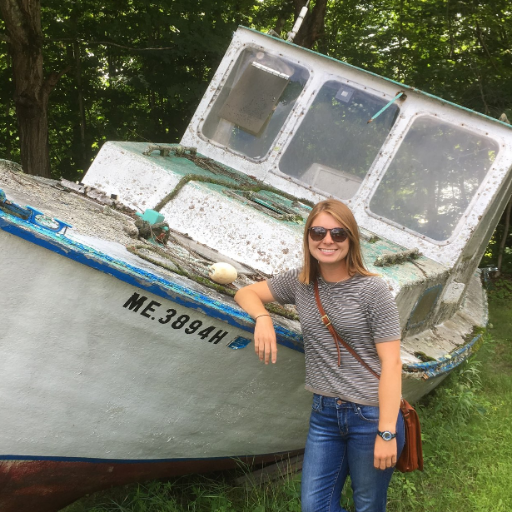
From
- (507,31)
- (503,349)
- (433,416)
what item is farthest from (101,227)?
(507,31)

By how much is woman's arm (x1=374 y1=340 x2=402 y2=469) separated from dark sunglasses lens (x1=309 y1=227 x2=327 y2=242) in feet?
1.46

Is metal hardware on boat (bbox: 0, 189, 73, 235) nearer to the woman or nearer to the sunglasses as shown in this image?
the woman

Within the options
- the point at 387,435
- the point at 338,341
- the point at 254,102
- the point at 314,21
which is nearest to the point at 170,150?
the point at 254,102

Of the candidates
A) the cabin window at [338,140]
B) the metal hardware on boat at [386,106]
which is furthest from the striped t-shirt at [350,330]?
the metal hardware on boat at [386,106]

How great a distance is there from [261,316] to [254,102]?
8.17 feet

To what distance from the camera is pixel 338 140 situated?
441cm

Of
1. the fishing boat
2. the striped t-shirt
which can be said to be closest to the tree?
the fishing boat

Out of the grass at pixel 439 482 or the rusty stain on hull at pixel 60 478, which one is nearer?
the rusty stain on hull at pixel 60 478

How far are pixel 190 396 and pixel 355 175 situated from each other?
2.18 metres

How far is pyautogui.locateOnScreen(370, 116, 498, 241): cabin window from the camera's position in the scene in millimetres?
4117

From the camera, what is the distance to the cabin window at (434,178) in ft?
13.5

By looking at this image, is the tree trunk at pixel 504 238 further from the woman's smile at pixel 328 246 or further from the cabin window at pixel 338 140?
the woman's smile at pixel 328 246

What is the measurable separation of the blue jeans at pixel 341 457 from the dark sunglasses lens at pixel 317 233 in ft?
2.04

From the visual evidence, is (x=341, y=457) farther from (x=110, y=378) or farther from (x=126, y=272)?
(x=126, y=272)
